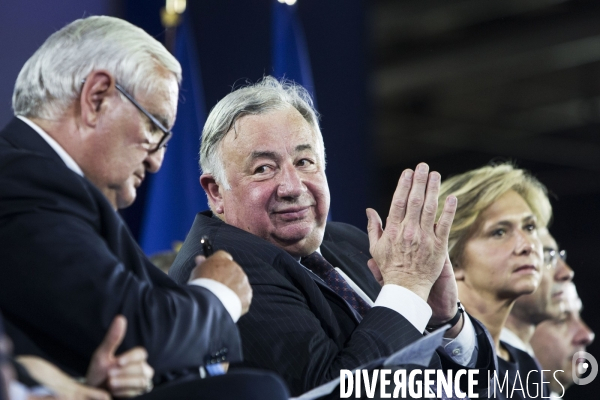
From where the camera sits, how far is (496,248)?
2.88 m

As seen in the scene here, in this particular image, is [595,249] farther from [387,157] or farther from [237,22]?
[387,157]

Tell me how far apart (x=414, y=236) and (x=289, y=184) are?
39 cm

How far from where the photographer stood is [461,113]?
9.20 meters

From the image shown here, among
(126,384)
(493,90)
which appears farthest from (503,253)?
(493,90)

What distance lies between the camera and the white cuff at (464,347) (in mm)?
2291

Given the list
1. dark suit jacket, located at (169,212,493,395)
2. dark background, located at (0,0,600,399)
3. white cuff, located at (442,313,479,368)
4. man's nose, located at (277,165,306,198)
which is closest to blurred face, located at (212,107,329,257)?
man's nose, located at (277,165,306,198)

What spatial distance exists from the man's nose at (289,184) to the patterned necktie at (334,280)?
205 millimetres

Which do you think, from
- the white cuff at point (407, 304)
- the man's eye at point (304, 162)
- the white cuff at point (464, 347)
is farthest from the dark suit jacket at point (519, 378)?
the man's eye at point (304, 162)

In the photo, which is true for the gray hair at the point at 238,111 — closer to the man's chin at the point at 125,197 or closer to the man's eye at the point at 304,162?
the man's eye at the point at 304,162

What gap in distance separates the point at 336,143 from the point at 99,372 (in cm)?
304

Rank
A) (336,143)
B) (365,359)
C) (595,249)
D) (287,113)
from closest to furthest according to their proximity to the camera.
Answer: (365,359) → (287,113) → (336,143) → (595,249)

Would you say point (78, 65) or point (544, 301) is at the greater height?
point (78, 65)

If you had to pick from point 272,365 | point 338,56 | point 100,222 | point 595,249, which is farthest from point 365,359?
point 595,249

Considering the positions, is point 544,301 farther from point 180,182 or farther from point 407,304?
point 180,182
